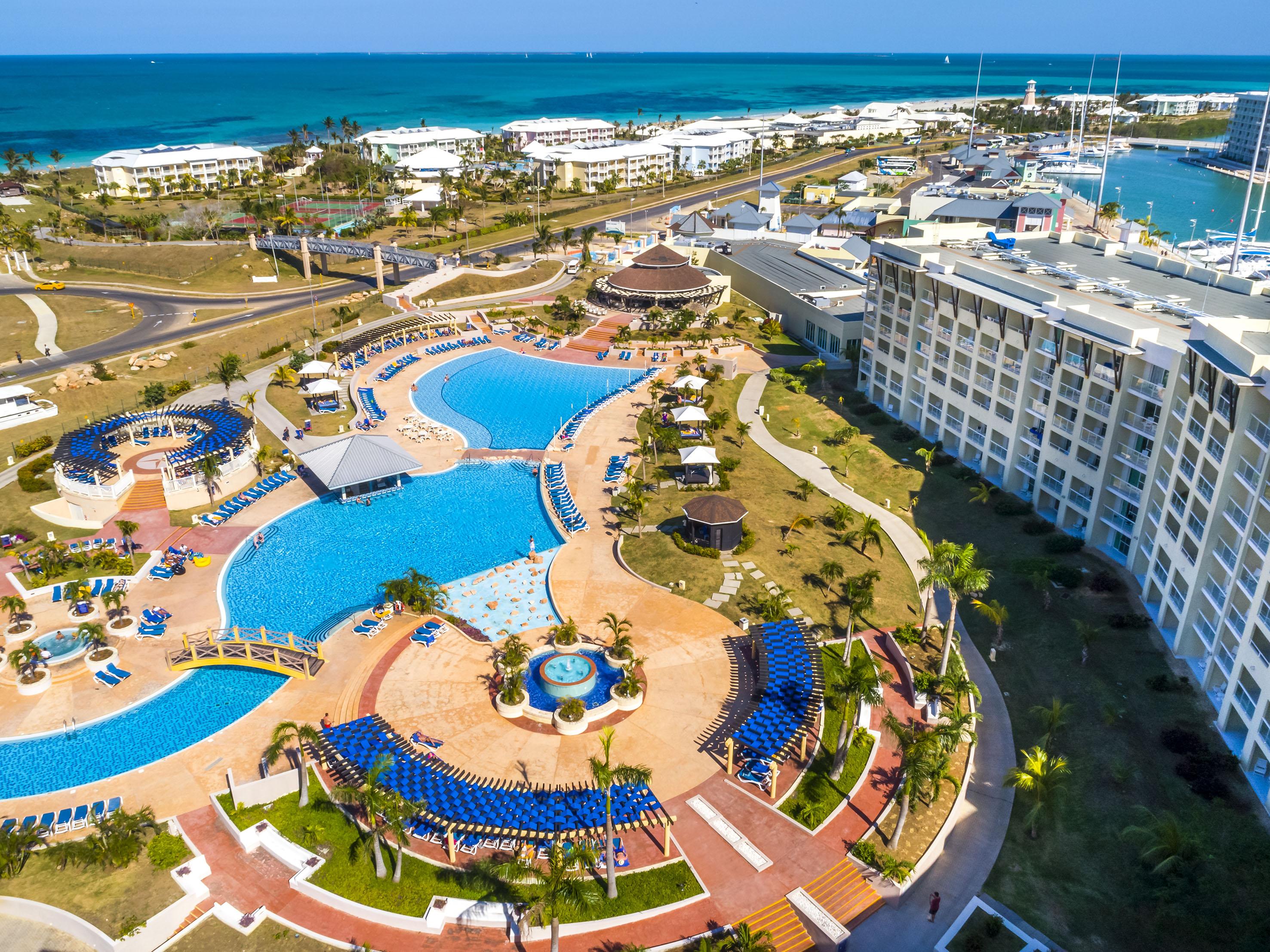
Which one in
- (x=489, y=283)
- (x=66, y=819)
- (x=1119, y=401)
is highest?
(x=1119, y=401)

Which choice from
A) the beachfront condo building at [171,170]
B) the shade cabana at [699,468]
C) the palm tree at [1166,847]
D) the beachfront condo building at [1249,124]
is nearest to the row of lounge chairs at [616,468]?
the shade cabana at [699,468]

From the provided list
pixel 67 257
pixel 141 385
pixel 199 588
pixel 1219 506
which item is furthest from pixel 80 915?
pixel 67 257

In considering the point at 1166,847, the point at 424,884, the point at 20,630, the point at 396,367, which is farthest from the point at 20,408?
the point at 1166,847

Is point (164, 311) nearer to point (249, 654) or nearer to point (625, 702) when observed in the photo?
point (249, 654)

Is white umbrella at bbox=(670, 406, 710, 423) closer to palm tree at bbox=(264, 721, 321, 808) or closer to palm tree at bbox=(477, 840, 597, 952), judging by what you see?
palm tree at bbox=(264, 721, 321, 808)

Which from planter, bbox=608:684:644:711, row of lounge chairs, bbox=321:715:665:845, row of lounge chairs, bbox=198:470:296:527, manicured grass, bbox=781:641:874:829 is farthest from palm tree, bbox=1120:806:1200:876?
row of lounge chairs, bbox=198:470:296:527
